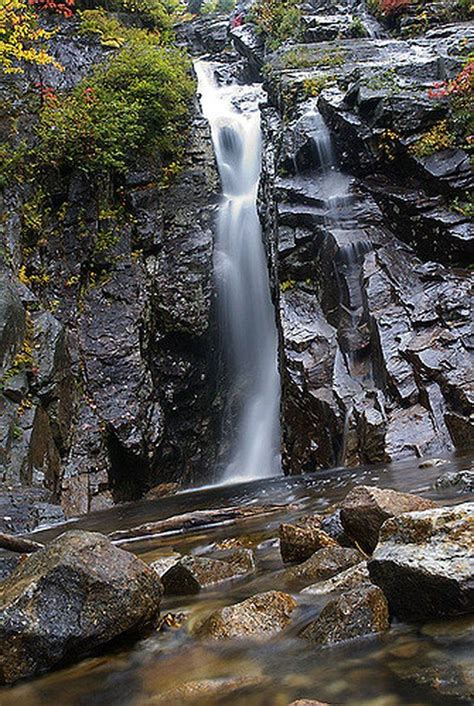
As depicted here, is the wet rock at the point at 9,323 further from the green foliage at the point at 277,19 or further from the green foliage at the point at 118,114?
the green foliage at the point at 277,19

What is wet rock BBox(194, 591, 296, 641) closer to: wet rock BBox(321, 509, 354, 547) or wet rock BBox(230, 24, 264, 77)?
wet rock BBox(321, 509, 354, 547)

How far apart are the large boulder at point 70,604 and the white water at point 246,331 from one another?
10603 mm

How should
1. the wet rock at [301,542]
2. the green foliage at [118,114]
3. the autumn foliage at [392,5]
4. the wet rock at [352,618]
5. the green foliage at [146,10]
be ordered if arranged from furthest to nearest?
the green foliage at [146,10]
the autumn foliage at [392,5]
the green foliage at [118,114]
the wet rock at [301,542]
the wet rock at [352,618]

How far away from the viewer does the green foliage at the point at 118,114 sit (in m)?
15.7

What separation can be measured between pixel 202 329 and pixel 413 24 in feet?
49.5

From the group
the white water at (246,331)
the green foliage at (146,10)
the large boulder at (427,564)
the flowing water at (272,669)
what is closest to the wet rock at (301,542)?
the flowing water at (272,669)

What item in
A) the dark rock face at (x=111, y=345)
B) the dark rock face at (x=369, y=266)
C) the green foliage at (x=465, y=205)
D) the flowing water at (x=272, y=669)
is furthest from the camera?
the green foliage at (x=465, y=205)

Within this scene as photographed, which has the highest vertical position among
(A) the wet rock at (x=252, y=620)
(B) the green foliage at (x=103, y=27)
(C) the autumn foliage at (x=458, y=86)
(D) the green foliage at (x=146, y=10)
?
(D) the green foliage at (x=146, y=10)

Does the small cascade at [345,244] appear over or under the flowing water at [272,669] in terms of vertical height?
over

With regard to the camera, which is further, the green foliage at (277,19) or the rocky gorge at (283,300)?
the green foliage at (277,19)

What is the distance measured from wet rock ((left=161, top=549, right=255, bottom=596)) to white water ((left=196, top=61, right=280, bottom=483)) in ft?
30.5

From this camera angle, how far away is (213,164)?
19.1 metres

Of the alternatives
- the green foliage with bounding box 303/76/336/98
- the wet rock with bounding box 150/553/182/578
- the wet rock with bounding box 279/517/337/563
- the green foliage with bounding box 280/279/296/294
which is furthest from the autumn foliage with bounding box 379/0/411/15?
the wet rock with bounding box 150/553/182/578

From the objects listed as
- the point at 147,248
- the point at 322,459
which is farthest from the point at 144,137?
the point at 322,459
